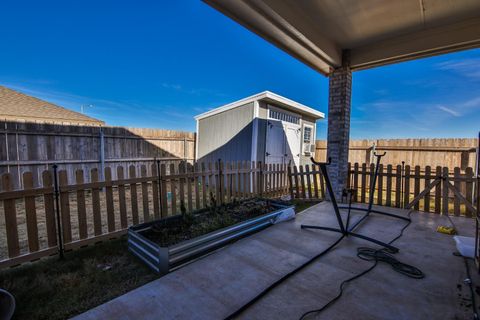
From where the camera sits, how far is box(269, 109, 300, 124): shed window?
6945 millimetres

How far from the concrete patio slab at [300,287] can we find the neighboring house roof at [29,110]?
9406 millimetres

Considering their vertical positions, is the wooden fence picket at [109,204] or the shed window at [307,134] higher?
the shed window at [307,134]

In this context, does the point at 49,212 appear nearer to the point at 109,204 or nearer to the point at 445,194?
the point at 109,204

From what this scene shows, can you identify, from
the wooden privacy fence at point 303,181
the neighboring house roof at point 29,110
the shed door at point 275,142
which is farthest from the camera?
the neighboring house roof at point 29,110

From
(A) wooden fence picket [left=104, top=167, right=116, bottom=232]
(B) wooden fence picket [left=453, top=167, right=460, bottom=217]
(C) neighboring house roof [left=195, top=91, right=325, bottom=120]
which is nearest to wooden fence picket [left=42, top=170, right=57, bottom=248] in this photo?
(A) wooden fence picket [left=104, top=167, right=116, bottom=232]

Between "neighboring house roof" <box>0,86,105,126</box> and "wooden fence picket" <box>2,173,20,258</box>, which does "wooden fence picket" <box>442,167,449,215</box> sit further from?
"neighboring house roof" <box>0,86,105,126</box>

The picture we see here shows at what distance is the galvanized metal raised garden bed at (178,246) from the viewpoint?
77.9 inches

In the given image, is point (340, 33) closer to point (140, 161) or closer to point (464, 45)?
point (464, 45)

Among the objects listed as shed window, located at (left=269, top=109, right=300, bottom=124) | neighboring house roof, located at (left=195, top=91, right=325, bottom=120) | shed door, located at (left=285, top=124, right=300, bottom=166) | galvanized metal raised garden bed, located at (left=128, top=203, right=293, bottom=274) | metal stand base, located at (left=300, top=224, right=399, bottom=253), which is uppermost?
neighboring house roof, located at (left=195, top=91, right=325, bottom=120)

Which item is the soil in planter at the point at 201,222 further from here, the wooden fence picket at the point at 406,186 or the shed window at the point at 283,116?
the shed window at the point at 283,116

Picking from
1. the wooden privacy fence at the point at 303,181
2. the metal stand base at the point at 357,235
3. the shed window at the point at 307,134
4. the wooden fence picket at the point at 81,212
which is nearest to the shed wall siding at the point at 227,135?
the wooden privacy fence at the point at 303,181

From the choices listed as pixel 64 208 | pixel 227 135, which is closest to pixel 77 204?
pixel 64 208

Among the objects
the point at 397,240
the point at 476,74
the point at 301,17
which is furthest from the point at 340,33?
the point at 476,74

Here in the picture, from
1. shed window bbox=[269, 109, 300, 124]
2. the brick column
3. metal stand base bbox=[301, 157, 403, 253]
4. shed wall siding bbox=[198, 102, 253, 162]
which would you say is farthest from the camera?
shed window bbox=[269, 109, 300, 124]
